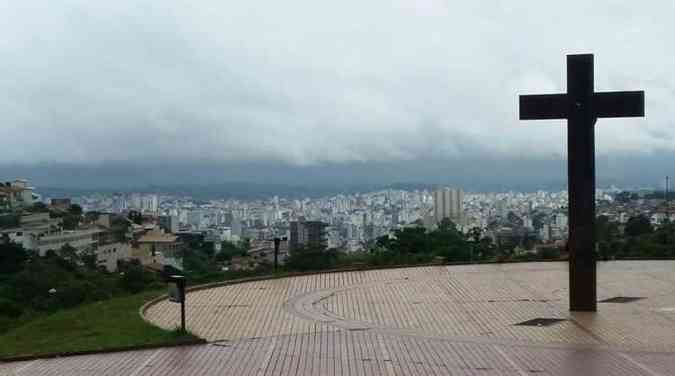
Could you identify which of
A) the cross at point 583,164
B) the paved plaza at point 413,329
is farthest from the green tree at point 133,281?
the cross at point 583,164

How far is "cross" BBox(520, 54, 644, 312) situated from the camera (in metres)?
15.5

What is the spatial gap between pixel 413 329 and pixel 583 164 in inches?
177

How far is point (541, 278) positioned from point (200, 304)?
8.64 meters

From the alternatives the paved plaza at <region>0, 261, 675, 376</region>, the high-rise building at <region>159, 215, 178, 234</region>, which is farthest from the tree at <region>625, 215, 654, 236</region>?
the high-rise building at <region>159, 215, 178, 234</region>

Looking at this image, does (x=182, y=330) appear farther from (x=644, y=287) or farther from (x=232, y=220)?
(x=232, y=220)

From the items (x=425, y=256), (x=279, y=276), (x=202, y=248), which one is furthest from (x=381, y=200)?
(x=279, y=276)

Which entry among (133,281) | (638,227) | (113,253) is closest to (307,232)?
(133,281)

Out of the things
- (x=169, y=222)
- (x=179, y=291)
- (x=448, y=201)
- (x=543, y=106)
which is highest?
(x=543, y=106)

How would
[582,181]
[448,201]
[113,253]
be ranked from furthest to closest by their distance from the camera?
[448,201] → [113,253] → [582,181]

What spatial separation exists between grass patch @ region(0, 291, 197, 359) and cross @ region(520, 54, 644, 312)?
23.3 ft

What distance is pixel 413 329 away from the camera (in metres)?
13.9

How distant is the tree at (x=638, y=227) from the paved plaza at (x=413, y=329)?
11.2 m

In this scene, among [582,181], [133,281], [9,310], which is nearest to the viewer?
[582,181]

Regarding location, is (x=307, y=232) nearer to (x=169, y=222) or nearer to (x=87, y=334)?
(x=87, y=334)
